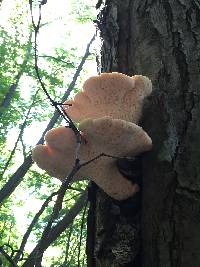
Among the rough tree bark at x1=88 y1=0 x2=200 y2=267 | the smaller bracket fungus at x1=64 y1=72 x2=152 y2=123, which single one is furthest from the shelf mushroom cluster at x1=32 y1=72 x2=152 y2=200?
the rough tree bark at x1=88 y1=0 x2=200 y2=267

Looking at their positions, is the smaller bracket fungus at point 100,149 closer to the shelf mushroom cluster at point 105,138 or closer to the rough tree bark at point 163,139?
the shelf mushroom cluster at point 105,138

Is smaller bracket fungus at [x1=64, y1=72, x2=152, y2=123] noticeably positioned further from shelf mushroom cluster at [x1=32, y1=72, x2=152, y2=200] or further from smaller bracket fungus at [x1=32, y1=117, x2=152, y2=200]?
smaller bracket fungus at [x1=32, y1=117, x2=152, y2=200]

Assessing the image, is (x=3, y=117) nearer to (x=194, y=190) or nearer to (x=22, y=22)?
(x=22, y=22)

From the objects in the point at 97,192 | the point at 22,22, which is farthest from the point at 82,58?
the point at 97,192

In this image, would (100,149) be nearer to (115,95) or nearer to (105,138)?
(105,138)

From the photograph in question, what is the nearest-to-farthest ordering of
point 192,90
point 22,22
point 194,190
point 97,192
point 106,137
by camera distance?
point 194,190 → point 106,137 → point 192,90 → point 97,192 → point 22,22

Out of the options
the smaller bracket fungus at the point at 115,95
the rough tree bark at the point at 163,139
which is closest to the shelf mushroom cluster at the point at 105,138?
the smaller bracket fungus at the point at 115,95

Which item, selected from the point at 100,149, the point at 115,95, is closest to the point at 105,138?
the point at 100,149
